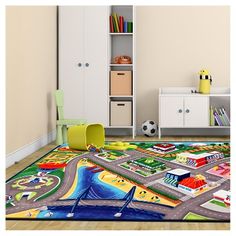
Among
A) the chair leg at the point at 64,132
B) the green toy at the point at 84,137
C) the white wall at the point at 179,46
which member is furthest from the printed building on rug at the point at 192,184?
the white wall at the point at 179,46

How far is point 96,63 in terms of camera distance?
482 centimetres

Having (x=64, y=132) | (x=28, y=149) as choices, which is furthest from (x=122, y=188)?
(x=64, y=132)

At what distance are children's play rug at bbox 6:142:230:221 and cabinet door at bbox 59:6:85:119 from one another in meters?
1.41

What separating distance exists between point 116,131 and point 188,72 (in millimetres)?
1271

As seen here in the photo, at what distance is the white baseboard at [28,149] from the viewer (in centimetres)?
317

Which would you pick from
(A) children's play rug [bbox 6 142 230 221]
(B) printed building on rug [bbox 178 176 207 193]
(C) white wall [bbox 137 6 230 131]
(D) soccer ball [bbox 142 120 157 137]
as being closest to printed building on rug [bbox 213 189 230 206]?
(A) children's play rug [bbox 6 142 230 221]

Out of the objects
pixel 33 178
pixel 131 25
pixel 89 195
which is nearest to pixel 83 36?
pixel 131 25

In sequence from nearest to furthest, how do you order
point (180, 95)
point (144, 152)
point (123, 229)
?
point (123, 229), point (144, 152), point (180, 95)

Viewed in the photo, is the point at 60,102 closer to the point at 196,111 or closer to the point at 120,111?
the point at 120,111

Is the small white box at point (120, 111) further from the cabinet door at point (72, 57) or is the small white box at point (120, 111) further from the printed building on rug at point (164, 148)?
the printed building on rug at point (164, 148)

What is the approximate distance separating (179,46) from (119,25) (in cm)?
89

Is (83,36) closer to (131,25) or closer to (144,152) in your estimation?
(131,25)

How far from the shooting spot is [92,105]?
16.0ft

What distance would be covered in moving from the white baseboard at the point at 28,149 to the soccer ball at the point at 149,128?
3.86 feet
